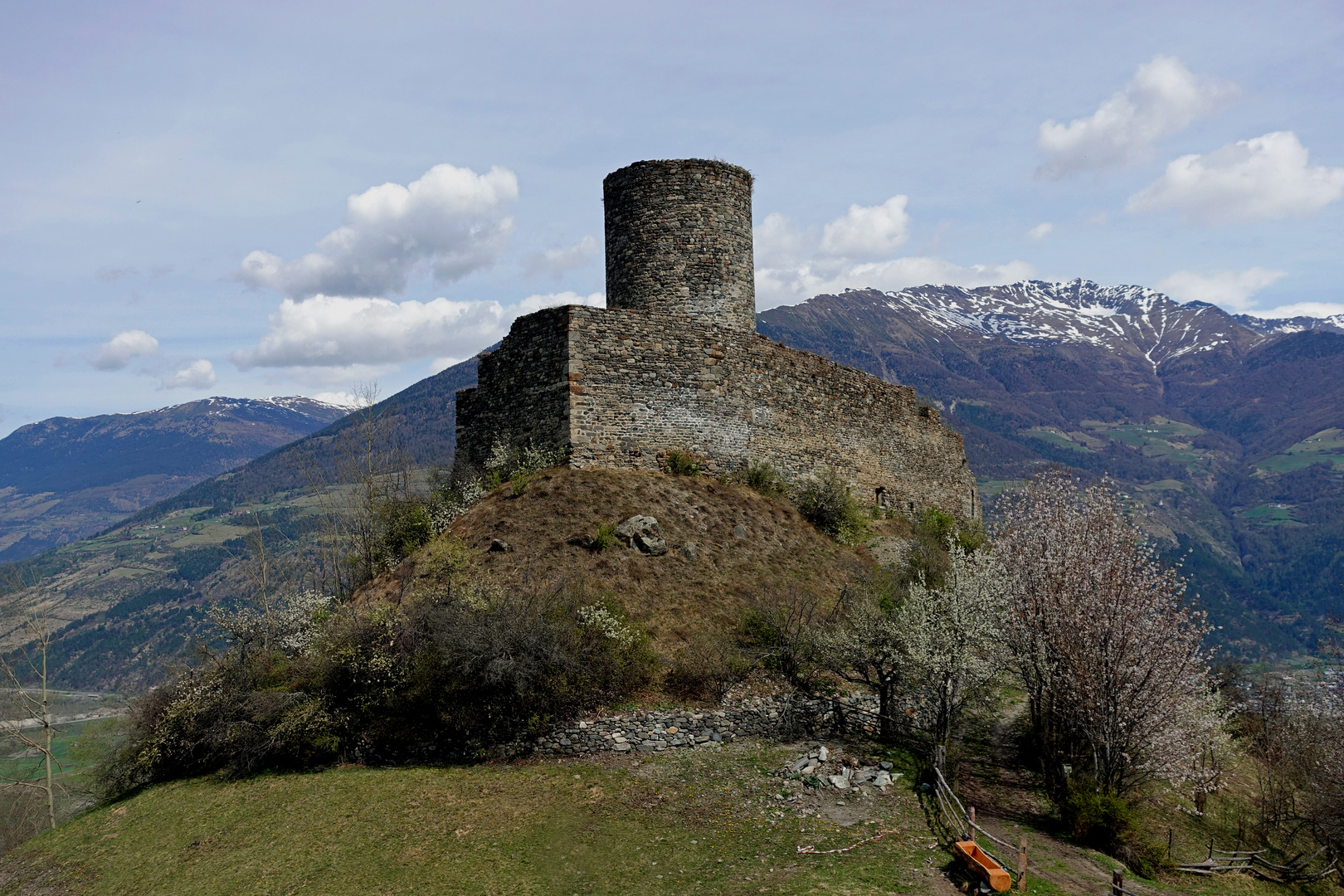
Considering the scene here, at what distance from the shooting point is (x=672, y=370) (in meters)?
27.5

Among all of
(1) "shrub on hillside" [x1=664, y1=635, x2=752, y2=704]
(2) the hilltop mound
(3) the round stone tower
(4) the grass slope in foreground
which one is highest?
(3) the round stone tower

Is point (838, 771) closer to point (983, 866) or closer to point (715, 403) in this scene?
point (983, 866)

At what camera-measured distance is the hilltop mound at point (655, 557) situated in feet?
73.5

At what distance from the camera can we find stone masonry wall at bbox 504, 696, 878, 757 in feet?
61.8

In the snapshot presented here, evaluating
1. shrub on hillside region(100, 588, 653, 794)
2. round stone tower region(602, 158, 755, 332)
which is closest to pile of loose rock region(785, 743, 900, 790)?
shrub on hillside region(100, 588, 653, 794)

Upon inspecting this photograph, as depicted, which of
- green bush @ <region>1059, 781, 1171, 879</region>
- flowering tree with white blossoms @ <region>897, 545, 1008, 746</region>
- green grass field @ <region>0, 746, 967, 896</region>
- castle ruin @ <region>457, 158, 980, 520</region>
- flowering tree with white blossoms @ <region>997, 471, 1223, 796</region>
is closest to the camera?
green grass field @ <region>0, 746, 967, 896</region>

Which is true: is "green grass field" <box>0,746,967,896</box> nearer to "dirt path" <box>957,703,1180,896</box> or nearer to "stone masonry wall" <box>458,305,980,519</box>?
"dirt path" <box>957,703,1180,896</box>

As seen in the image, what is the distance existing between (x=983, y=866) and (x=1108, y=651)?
21.0 feet

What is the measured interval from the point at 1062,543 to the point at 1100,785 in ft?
17.8

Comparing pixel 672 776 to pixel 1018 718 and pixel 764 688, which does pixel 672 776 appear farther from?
pixel 1018 718

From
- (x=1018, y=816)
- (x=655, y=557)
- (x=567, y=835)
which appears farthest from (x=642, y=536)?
(x=1018, y=816)

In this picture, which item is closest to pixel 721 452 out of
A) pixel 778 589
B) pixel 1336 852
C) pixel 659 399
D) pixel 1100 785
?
pixel 659 399

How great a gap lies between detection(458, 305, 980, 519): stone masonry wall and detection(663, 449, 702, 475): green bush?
0.75 ft

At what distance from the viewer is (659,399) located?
2723cm
